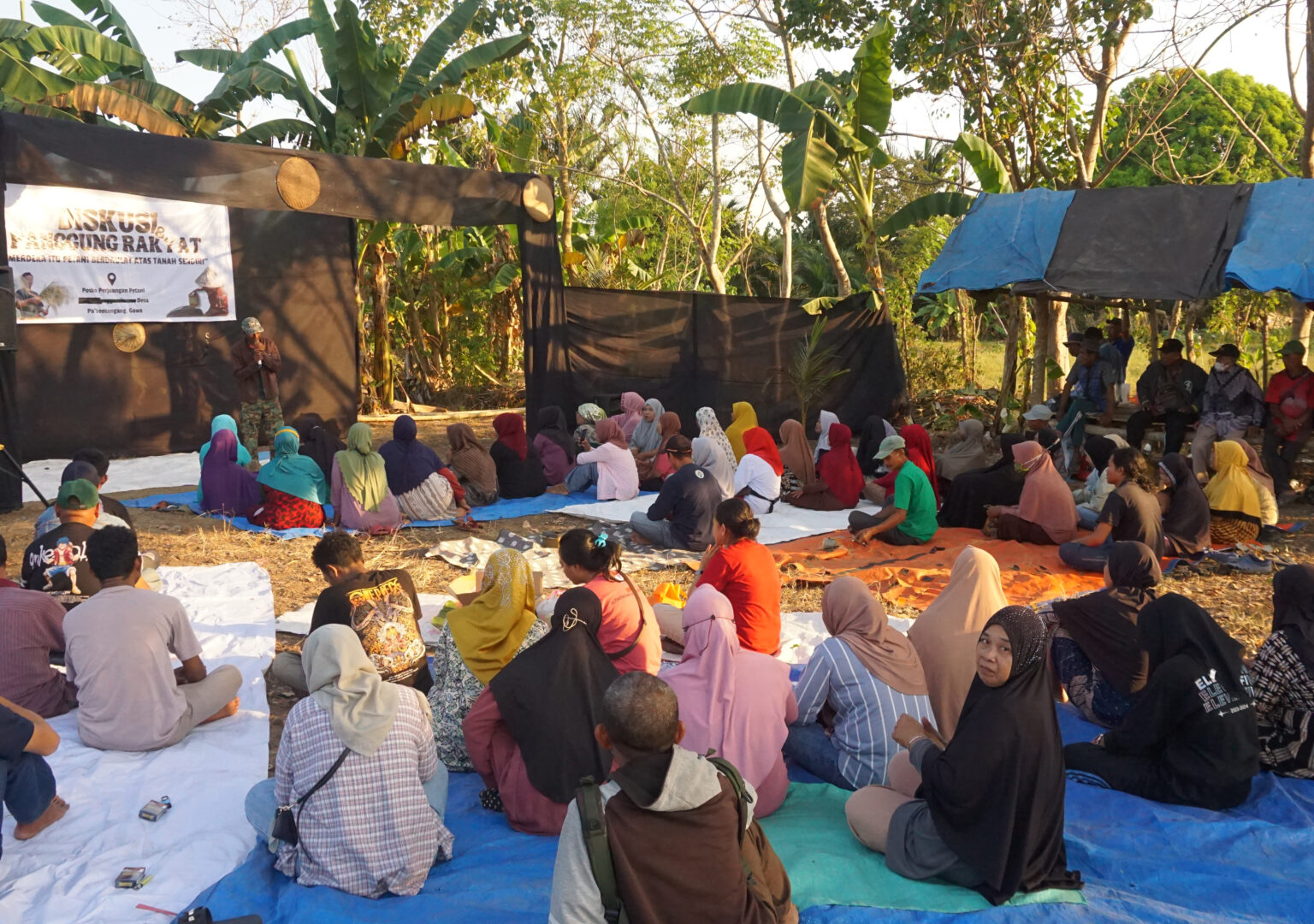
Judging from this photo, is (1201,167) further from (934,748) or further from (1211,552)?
(934,748)

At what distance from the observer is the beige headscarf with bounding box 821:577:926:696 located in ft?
11.1

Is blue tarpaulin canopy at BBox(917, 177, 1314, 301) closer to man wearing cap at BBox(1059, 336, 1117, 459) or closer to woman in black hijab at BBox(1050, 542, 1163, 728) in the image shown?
man wearing cap at BBox(1059, 336, 1117, 459)

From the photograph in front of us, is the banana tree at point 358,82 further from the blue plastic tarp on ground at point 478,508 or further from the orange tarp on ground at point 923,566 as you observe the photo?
the orange tarp on ground at point 923,566

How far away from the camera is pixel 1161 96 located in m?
14.0

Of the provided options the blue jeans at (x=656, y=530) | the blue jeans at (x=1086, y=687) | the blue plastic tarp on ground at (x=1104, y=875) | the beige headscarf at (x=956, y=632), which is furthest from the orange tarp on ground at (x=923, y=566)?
the blue plastic tarp on ground at (x=1104, y=875)

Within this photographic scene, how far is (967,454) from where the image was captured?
28.7 feet

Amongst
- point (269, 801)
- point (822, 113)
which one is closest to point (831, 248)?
point (822, 113)

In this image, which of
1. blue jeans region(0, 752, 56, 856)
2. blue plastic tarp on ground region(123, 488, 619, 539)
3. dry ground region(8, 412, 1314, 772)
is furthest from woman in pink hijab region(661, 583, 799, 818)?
blue plastic tarp on ground region(123, 488, 619, 539)

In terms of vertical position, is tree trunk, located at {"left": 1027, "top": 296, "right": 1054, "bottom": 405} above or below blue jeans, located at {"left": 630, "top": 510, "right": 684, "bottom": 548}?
above

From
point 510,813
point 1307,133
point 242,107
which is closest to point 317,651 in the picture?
point 510,813

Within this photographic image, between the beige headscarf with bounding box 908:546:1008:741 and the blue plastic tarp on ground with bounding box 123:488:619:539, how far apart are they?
4.75m

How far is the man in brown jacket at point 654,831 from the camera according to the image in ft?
6.76

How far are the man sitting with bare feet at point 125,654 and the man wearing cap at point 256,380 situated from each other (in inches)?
238

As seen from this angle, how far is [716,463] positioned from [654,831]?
5.78 m
